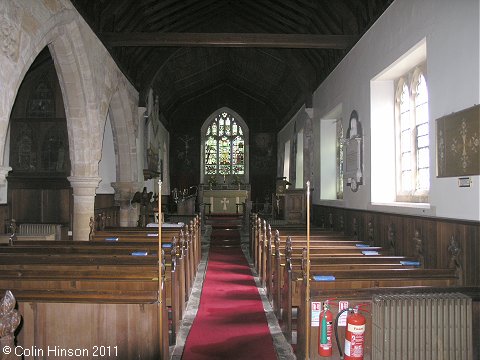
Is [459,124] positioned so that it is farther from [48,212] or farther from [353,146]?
[48,212]

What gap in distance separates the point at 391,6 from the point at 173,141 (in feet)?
45.1

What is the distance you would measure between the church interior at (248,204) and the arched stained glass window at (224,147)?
5.04m

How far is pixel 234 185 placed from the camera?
18.9 meters

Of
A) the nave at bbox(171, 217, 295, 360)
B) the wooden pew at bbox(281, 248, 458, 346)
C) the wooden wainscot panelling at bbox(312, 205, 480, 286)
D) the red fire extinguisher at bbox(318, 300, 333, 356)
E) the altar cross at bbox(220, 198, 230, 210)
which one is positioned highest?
the altar cross at bbox(220, 198, 230, 210)

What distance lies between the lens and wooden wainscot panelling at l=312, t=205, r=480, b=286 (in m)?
4.16

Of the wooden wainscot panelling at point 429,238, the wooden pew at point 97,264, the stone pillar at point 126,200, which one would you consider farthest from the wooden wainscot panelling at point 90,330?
the stone pillar at point 126,200

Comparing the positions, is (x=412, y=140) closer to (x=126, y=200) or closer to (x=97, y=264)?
(x=97, y=264)

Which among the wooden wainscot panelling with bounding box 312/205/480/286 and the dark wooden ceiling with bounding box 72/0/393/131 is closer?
the wooden wainscot panelling with bounding box 312/205/480/286

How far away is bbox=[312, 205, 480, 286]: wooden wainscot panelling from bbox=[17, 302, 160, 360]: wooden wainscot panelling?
2710mm

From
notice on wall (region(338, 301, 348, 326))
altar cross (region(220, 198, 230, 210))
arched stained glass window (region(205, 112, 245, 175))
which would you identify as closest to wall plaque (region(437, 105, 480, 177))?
notice on wall (region(338, 301, 348, 326))

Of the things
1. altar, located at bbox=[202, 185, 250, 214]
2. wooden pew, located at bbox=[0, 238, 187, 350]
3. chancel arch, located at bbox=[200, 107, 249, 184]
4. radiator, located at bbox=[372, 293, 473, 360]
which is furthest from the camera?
chancel arch, located at bbox=[200, 107, 249, 184]

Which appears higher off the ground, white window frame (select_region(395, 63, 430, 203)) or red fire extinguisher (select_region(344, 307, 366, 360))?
white window frame (select_region(395, 63, 430, 203))

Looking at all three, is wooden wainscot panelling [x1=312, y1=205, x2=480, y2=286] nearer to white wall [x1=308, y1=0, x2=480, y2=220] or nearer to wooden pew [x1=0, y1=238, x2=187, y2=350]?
white wall [x1=308, y1=0, x2=480, y2=220]

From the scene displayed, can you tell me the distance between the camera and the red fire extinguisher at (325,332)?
11.3 ft
